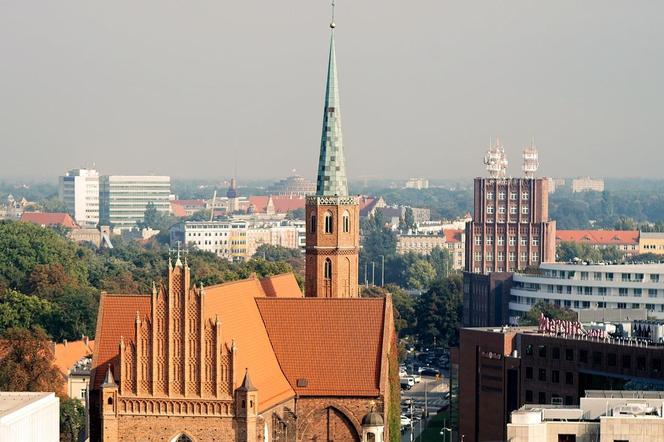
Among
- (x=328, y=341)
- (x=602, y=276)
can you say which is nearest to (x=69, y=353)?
(x=328, y=341)

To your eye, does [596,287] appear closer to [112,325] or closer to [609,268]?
[609,268]

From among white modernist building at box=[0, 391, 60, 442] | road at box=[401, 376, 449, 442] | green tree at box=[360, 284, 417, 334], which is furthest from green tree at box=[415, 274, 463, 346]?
white modernist building at box=[0, 391, 60, 442]

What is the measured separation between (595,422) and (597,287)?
100133 millimetres

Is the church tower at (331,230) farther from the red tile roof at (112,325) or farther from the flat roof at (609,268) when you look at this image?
the flat roof at (609,268)

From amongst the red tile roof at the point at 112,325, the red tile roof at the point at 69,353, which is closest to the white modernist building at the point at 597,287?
the red tile roof at the point at 69,353

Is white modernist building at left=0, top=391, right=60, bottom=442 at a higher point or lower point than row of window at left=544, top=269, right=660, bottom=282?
lower

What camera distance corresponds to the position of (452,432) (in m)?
122

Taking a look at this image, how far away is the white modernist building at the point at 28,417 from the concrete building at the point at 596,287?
7992cm

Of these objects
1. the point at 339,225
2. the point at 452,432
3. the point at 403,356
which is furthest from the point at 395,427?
the point at 403,356

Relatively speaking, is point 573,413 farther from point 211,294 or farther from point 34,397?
point 34,397

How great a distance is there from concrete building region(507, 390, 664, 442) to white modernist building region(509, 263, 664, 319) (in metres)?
90.9

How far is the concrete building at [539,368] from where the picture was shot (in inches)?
4072

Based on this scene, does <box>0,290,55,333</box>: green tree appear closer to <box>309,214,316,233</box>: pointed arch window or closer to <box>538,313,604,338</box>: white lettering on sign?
<box>538,313,604,338</box>: white lettering on sign

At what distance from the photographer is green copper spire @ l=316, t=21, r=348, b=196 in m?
98.1
